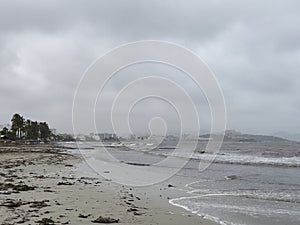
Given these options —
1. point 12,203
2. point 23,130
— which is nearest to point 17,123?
point 23,130

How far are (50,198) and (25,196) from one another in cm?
104

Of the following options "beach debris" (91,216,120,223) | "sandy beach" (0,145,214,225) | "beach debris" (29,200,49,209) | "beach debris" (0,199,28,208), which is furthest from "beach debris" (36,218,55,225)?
"beach debris" (0,199,28,208)

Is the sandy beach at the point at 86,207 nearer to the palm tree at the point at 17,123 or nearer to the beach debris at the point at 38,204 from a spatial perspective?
the beach debris at the point at 38,204

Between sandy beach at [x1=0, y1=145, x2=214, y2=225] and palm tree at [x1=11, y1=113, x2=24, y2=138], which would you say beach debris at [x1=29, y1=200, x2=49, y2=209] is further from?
palm tree at [x1=11, y1=113, x2=24, y2=138]

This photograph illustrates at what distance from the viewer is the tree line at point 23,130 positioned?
383ft

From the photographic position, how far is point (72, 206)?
486 inches

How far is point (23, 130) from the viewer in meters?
131

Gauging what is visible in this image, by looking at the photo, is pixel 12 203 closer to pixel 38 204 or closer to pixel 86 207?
pixel 38 204

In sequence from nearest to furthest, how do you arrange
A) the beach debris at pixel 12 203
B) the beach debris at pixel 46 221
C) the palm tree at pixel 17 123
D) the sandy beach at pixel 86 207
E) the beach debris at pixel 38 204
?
the beach debris at pixel 46 221, the sandy beach at pixel 86 207, the beach debris at pixel 12 203, the beach debris at pixel 38 204, the palm tree at pixel 17 123

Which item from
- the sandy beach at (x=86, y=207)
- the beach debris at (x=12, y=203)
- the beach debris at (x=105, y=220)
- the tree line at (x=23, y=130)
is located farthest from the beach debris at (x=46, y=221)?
the tree line at (x=23, y=130)

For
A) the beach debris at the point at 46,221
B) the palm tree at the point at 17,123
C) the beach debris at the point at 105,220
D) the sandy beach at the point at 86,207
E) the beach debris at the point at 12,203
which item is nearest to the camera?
the beach debris at the point at 46,221

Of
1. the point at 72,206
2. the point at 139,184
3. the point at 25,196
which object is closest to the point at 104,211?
the point at 72,206

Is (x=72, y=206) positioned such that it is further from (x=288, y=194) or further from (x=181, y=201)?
(x=288, y=194)

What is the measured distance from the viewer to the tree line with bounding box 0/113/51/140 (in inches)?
4601
